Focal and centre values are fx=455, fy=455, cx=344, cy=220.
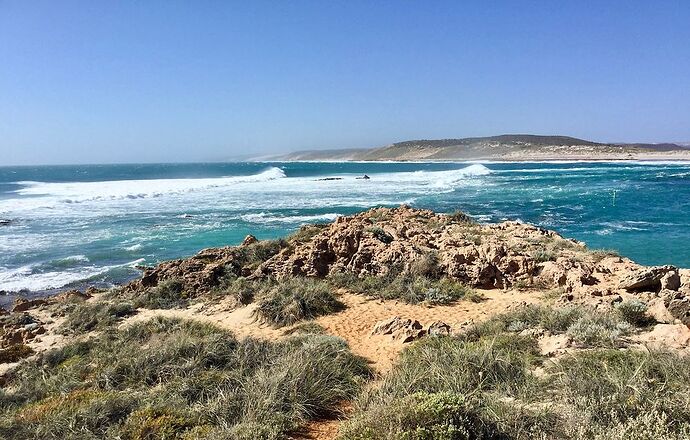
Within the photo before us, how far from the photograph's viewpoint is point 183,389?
514 centimetres

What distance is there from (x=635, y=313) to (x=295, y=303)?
5.72 m

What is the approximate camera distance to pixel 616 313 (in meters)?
6.68

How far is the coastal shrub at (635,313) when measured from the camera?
21.4 feet

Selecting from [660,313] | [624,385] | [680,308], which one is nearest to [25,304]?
[624,385]

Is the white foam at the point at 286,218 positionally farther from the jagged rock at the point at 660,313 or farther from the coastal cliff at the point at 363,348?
the jagged rock at the point at 660,313

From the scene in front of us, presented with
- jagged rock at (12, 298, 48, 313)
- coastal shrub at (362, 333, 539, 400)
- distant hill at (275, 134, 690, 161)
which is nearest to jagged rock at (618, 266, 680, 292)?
coastal shrub at (362, 333, 539, 400)

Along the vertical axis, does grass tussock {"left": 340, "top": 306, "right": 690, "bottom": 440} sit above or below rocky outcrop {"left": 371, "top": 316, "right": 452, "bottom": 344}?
above

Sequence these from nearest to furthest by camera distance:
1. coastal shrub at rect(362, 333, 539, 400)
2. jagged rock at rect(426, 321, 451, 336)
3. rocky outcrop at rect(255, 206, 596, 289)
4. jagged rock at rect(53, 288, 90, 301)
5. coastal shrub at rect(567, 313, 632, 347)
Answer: coastal shrub at rect(362, 333, 539, 400) → coastal shrub at rect(567, 313, 632, 347) → jagged rock at rect(426, 321, 451, 336) → rocky outcrop at rect(255, 206, 596, 289) → jagged rock at rect(53, 288, 90, 301)

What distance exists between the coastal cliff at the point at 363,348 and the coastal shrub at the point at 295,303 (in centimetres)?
4

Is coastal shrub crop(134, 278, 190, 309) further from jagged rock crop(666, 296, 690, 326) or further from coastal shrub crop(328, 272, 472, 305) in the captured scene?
jagged rock crop(666, 296, 690, 326)

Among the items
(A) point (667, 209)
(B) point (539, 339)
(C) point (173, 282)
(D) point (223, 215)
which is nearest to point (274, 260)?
(C) point (173, 282)

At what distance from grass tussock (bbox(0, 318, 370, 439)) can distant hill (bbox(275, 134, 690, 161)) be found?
122577mm

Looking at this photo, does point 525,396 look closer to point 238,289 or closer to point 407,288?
point 407,288

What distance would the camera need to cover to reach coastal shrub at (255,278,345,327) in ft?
29.0
